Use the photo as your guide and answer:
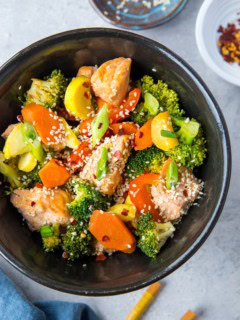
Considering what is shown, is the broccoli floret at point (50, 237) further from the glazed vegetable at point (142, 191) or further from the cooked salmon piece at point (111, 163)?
the glazed vegetable at point (142, 191)

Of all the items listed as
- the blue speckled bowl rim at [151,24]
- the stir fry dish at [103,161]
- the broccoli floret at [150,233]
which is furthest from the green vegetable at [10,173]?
the blue speckled bowl rim at [151,24]

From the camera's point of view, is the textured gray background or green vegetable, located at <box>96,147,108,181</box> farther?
the textured gray background

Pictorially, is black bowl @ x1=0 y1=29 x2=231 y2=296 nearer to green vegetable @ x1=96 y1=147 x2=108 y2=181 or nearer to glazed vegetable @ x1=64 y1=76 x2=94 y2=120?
glazed vegetable @ x1=64 y1=76 x2=94 y2=120

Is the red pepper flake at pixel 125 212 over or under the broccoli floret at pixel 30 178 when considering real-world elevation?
under

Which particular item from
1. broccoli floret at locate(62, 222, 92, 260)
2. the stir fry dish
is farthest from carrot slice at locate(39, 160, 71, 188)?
broccoli floret at locate(62, 222, 92, 260)

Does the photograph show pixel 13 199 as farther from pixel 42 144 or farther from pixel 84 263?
pixel 84 263

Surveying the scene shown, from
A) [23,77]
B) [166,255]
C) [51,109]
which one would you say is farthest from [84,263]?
[23,77]

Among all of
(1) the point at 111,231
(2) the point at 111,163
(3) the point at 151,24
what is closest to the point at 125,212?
(1) the point at 111,231
